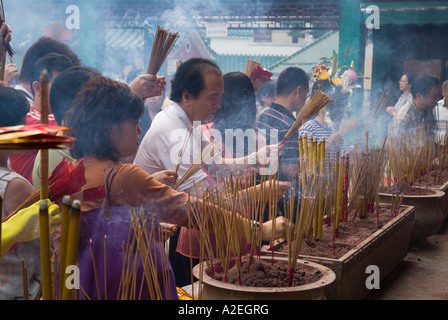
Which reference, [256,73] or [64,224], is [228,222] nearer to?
[64,224]

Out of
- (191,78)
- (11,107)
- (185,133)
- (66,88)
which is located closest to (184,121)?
(185,133)

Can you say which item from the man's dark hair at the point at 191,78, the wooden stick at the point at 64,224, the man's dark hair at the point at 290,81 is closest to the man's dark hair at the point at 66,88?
the man's dark hair at the point at 191,78

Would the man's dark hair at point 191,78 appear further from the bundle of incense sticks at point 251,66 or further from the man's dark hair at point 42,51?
the bundle of incense sticks at point 251,66

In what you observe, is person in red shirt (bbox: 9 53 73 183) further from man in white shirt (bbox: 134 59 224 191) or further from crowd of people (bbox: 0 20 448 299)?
man in white shirt (bbox: 134 59 224 191)

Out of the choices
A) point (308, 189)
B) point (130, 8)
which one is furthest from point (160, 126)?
point (130, 8)

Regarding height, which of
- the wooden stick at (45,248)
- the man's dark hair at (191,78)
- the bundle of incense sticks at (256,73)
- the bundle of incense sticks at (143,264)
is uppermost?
the bundle of incense sticks at (256,73)

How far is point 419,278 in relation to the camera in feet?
9.82

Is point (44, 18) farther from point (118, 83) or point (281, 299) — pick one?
point (281, 299)

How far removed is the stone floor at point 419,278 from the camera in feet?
8.86

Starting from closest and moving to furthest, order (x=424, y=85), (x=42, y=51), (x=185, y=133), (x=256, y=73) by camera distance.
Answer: (x=185, y=133)
(x=42, y=51)
(x=256, y=73)
(x=424, y=85)

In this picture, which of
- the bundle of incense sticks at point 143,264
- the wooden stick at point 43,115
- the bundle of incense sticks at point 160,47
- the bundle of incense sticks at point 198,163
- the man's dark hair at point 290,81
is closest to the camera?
the wooden stick at point 43,115

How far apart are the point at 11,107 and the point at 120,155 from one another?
0.46m

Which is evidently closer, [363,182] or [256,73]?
Result: [363,182]

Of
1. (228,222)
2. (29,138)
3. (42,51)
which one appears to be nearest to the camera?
(29,138)
